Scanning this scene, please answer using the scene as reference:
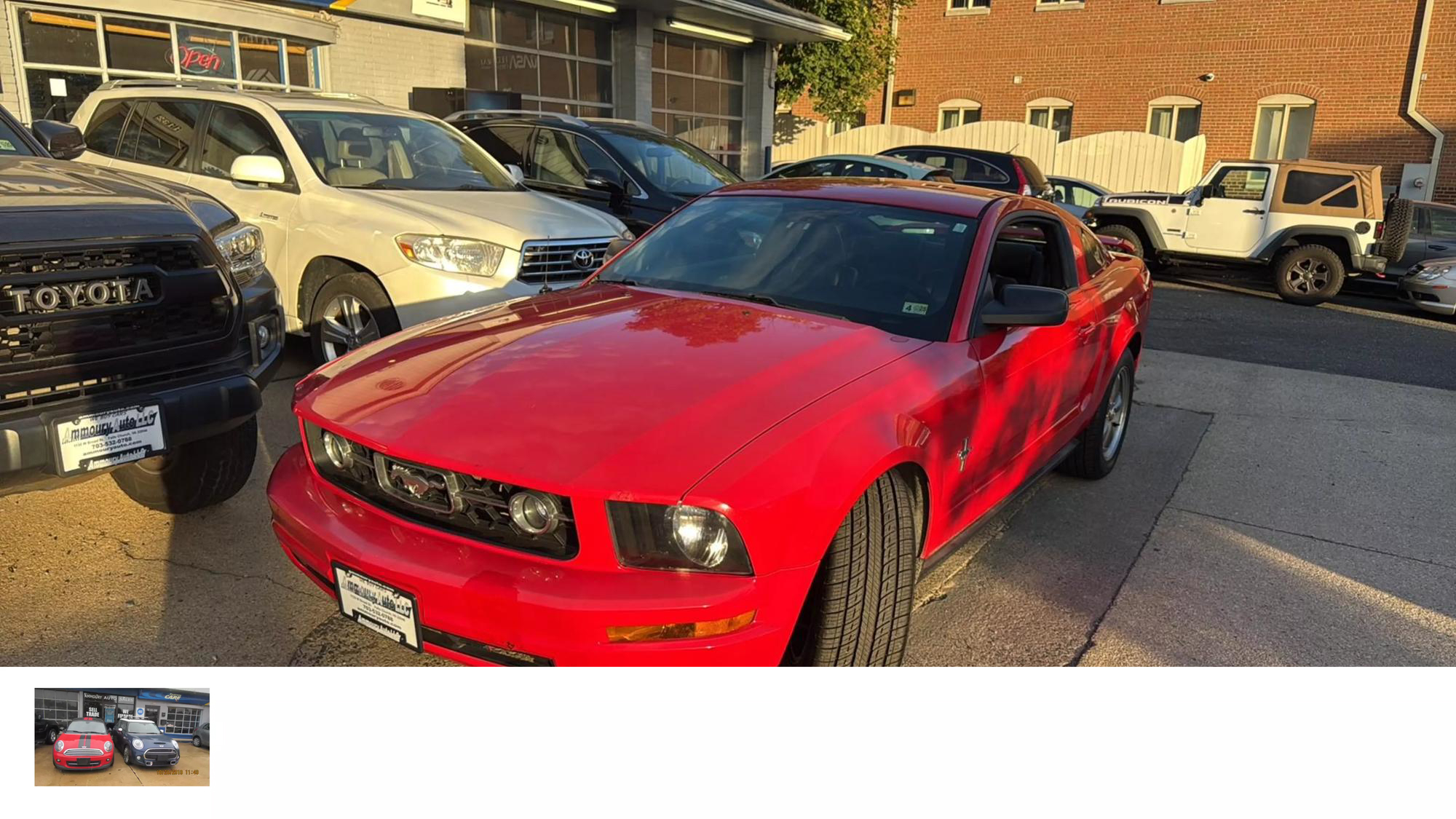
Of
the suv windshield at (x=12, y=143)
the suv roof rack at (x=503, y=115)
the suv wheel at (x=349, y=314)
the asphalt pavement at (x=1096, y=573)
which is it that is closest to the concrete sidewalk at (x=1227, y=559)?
the asphalt pavement at (x=1096, y=573)

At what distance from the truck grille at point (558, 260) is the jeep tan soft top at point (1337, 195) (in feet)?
35.1

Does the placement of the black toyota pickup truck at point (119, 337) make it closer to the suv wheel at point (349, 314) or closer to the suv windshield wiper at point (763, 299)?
the suv wheel at point (349, 314)

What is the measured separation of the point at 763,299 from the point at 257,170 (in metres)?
3.75

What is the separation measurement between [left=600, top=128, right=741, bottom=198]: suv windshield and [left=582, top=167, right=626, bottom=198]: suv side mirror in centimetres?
19

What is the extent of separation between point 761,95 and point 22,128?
1706 cm

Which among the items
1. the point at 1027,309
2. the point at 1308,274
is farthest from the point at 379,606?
the point at 1308,274

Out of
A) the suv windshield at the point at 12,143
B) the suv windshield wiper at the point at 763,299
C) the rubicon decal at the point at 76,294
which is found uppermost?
the suv windshield at the point at 12,143

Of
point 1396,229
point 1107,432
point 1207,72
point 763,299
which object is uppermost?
point 1207,72

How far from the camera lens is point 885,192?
419 centimetres

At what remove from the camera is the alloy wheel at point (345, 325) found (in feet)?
19.0

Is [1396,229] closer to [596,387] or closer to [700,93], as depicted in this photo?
[700,93]

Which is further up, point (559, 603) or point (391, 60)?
point (391, 60)

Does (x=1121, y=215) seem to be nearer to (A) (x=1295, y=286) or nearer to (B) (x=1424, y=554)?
(A) (x=1295, y=286)
